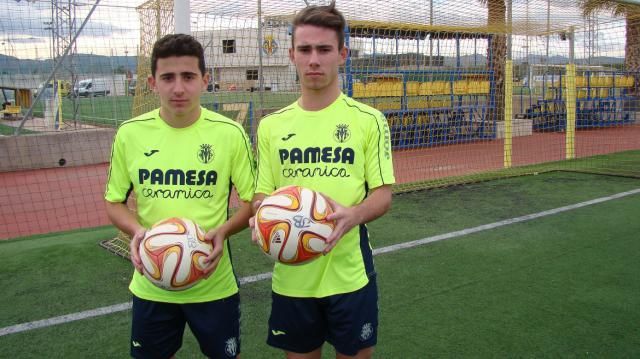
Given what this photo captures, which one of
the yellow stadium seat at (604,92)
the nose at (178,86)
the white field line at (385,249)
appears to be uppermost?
the yellow stadium seat at (604,92)

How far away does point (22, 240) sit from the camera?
662 centimetres

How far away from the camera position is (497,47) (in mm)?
16578

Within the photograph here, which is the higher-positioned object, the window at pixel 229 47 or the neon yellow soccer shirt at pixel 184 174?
the window at pixel 229 47

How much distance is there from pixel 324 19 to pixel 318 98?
1.03 ft

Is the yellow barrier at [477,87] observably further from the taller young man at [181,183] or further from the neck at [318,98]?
the taller young man at [181,183]

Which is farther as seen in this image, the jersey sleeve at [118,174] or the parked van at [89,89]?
the parked van at [89,89]

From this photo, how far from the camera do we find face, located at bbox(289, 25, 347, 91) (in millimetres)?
2225

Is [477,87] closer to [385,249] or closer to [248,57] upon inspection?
[248,57]

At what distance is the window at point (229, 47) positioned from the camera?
730 centimetres

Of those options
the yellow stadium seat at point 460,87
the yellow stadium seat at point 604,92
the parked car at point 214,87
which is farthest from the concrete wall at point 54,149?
the yellow stadium seat at point 604,92

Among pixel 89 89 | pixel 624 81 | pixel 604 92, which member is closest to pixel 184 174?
pixel 89 89

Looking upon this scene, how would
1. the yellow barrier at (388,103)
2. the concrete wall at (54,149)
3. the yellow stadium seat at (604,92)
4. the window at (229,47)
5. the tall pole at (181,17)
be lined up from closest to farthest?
1. the tall pole at (181,17)
2. the window at (229,47)
3. the concrete wall at (54,149)
4. the yellow barrier at (388,103)
5. the yellow stadium seat at (604,92)

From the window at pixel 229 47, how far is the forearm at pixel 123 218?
5.14 m

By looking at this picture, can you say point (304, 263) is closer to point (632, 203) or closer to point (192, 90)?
point (192, 90)
